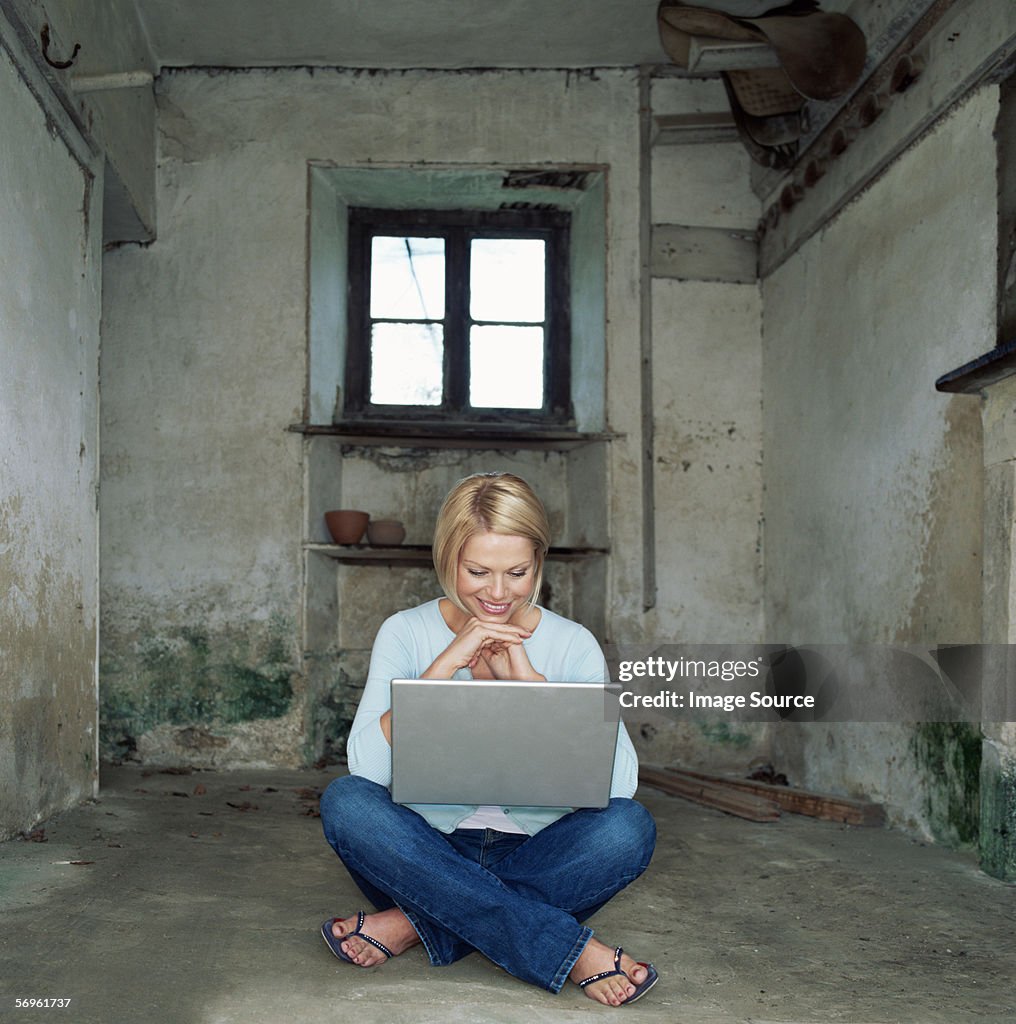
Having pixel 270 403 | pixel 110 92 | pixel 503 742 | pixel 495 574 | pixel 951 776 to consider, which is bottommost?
pixel 951 776

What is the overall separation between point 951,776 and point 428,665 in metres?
2.04

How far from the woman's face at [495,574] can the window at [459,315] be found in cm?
370

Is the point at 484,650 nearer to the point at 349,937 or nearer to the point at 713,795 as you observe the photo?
the point at 349,937

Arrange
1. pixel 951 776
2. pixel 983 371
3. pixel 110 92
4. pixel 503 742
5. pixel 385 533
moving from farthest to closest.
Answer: pixel 385 533, pixel 110 92, pixel 951 776, pixel 983 371, pixel 503 742

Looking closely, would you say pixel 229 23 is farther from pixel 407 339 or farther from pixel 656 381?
pixel 656 381

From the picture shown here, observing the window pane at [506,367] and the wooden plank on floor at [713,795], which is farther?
the window pane at [506,367]

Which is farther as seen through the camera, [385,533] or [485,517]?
[385,533]

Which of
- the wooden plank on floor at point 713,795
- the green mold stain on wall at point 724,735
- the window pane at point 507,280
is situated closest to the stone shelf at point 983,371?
the wooden plank on floor at point 713,795

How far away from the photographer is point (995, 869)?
3.11 m

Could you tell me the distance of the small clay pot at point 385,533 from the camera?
217 inches

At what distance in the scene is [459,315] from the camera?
599cm

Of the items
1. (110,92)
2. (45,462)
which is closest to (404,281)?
(110,92)

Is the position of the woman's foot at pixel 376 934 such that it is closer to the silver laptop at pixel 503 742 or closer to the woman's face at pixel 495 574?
the silver laptop at pixel 503 742

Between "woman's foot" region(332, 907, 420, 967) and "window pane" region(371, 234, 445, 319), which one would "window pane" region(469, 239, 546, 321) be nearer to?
"window pane" region(371, 234, 445, 319)
